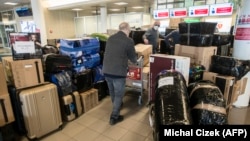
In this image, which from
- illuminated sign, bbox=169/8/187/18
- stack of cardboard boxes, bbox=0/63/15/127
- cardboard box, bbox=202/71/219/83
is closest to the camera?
stack of cardboard boxes, bbox=0/63/15/127

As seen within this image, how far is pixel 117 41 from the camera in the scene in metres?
2.25

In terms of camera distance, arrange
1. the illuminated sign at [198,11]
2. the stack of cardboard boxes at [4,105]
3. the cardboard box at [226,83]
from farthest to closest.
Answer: the illuminated sign at [198,11] → the cardboard box at [226,83] → the stack of cardboard boxes at [4,105]

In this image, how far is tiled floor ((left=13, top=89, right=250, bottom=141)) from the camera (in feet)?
7.32

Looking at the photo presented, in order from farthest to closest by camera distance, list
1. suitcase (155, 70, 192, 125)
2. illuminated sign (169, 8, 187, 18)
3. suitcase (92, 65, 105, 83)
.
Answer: illuminated sign (169, 8, 187, 18), suitcase (92, 65, 105, 83), suitcase (155, 70, 192, 125)

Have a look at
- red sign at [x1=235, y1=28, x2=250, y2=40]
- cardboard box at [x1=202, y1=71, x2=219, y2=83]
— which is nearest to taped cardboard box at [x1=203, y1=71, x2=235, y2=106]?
cardboard box at [x1=202, y1=71, x2=219, y2=83]

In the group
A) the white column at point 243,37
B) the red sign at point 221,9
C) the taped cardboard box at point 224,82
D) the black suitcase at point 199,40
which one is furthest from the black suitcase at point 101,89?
the red sign at point 221,9

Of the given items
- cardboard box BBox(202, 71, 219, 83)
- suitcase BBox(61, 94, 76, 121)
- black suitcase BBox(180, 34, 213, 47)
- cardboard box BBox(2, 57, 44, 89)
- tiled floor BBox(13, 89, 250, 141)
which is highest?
black suitcase BBox(180, 34, 213, 47)

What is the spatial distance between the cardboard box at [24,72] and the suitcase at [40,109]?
3.7 inches

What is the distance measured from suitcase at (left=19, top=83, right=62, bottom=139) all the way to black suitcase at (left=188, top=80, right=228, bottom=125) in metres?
1.77

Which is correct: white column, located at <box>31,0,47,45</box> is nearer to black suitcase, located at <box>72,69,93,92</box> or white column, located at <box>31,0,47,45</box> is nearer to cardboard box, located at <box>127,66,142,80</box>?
black suitcase, located at <box>72,69,93,92</box>

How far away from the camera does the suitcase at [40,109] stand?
2062 mm

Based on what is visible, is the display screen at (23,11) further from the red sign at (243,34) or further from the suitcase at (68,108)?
the red sign at (243,34)

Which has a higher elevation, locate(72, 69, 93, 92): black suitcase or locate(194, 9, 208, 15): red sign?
locate(194, 9, 208, 15): red sign

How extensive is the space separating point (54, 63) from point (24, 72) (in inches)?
17.2
